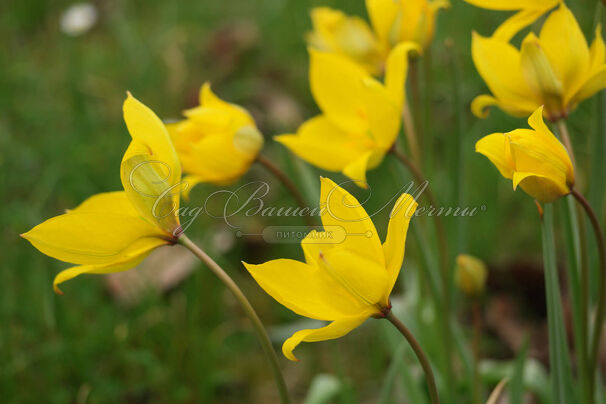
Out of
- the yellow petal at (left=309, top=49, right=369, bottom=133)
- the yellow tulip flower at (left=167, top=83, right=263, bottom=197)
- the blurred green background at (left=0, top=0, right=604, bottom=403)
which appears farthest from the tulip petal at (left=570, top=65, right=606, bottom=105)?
the yellow tulip flower at (left=167, top=83, right=263, bottom=197)

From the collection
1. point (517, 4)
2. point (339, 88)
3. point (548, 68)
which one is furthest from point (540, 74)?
point (339, 88)

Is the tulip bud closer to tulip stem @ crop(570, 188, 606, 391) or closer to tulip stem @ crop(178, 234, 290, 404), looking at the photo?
tulip stem @ crop(570, 188, 606, 391)

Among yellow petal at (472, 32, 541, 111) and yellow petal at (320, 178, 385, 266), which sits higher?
yellow petal at (472, 32, 541, 111)

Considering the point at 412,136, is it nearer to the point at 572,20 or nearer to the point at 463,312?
the point at 572,20

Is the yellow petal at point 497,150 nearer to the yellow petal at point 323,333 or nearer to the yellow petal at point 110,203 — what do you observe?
the yellow petal at point 323,333

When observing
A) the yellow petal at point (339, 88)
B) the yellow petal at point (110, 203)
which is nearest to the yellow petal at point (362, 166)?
the yellow petal at point (339, 88)

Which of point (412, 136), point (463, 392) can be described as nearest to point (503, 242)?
point (463, 392)
